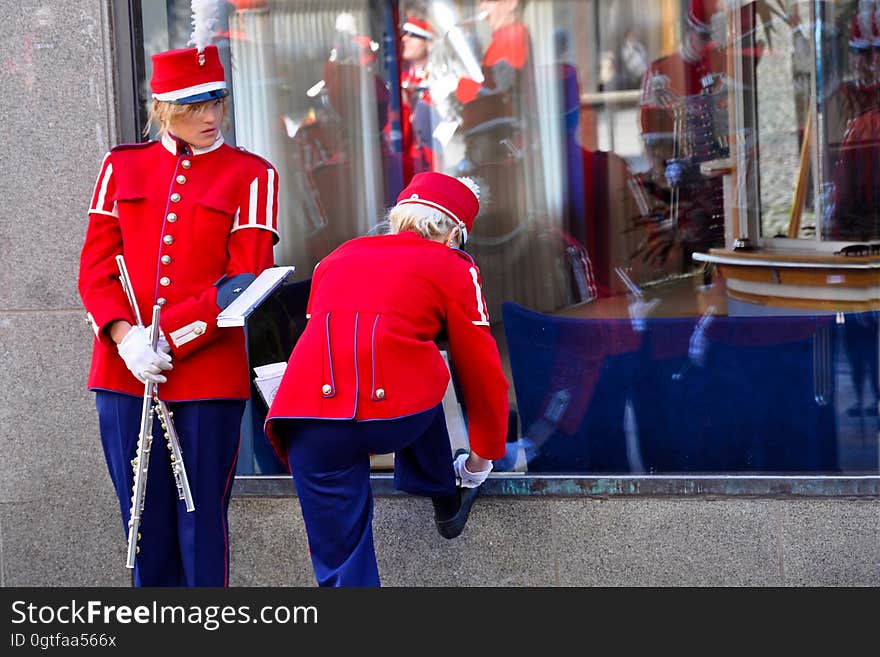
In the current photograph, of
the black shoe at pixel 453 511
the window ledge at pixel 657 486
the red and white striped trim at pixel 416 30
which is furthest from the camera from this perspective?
the red and white striped trim at pixel 416 30

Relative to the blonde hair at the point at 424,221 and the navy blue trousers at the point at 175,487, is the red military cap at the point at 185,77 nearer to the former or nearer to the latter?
the blonde hair at the point at 424,221

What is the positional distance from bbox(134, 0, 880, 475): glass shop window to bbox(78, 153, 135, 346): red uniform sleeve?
44.2 inches

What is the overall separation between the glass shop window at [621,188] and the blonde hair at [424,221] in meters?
1.25

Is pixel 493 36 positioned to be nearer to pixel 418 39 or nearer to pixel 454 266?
pixel 418 39

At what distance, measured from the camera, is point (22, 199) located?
4.57 m

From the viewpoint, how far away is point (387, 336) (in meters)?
3.38

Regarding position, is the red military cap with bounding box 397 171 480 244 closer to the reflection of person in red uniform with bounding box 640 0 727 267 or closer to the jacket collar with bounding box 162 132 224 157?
the jacket collar with bounding box 162 132 224 157

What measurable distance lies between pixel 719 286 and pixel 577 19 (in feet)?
8.68

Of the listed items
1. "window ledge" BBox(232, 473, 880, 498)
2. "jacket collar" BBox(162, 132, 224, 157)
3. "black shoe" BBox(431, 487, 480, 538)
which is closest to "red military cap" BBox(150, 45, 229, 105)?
"jacket collar" BBox(162, 132, 224, 157)

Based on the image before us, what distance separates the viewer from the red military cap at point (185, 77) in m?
3.61

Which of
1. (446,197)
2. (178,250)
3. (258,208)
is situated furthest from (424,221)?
(178,250)

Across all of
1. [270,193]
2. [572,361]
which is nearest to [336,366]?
[270,193]

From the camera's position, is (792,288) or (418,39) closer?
(792,288)

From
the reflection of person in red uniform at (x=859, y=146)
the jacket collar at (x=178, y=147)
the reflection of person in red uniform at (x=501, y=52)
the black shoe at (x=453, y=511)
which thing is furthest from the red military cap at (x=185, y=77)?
the reflection of person in red uniform at (x=501, y=52)
